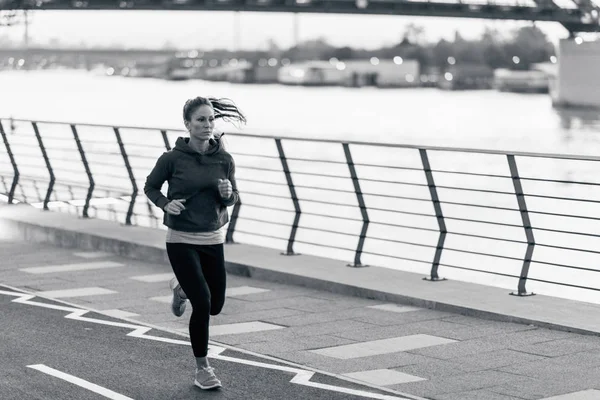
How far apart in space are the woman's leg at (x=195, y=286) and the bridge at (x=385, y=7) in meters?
93.7

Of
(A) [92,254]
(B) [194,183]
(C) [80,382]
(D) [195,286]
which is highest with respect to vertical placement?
(B) [194,183]

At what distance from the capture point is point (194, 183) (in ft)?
25.7

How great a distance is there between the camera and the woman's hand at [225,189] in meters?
7.78

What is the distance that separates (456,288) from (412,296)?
673mm

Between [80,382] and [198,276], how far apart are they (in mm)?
1083

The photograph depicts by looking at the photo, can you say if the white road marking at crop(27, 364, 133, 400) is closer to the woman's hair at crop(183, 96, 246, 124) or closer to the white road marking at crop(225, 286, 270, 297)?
the woman's hair at crop(183, 96, 246, 124)

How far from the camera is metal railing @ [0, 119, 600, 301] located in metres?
13.0

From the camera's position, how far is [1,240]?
53.3 feet

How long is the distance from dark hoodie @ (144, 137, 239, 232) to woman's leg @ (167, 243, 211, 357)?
14 centimetres

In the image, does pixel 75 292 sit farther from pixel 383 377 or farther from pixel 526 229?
pixel 383 377

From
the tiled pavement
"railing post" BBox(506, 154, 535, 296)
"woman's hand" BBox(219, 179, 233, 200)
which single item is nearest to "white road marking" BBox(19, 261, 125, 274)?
the tiled pavement

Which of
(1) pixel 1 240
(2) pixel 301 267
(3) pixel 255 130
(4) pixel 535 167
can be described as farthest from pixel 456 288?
(3) pixel 255 130

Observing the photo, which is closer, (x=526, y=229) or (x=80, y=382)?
(x=80, y=382)

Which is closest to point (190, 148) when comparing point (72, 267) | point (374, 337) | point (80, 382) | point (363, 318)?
point (80, 382)
